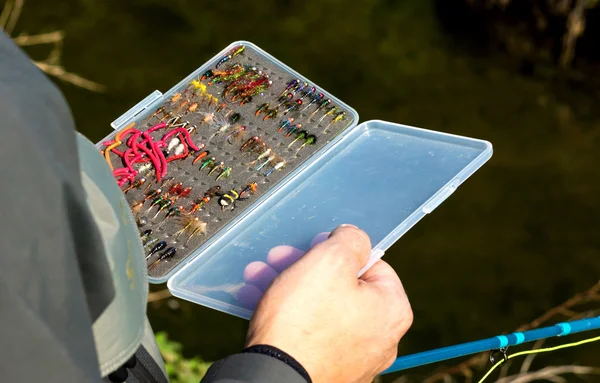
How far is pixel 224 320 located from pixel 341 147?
46.8 inches

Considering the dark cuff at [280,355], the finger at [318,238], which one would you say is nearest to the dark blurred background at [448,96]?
the finger at [318,238]

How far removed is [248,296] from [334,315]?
8.4 inches

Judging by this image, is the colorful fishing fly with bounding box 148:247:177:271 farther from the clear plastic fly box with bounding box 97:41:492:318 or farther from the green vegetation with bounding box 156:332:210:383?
the green vegetation with bounding box 156:332:210:383

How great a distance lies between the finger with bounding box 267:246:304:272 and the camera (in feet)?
3.35

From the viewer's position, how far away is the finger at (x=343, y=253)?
88 centimetres

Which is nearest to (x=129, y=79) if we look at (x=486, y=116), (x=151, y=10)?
(x=151, y=10)

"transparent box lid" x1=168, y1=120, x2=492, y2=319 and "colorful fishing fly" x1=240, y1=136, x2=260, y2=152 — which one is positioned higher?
"colorful fishing fly" x1=240, y1=136, x2=260, y2=152

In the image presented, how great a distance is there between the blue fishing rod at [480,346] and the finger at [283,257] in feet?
0.84

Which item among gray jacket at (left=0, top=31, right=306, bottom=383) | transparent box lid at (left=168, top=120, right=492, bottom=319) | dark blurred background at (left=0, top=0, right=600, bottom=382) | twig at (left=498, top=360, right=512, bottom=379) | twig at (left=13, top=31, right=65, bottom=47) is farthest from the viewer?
twig at (left=13, top=31, right=65, bottom=47)

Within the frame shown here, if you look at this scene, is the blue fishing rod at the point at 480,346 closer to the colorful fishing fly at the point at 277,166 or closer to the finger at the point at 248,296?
the finger at the point at 248,296

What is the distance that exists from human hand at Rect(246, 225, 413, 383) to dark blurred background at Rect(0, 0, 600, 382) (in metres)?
1.43

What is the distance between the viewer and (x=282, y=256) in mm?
1032

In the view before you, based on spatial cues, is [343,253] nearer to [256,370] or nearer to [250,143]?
[256,370]

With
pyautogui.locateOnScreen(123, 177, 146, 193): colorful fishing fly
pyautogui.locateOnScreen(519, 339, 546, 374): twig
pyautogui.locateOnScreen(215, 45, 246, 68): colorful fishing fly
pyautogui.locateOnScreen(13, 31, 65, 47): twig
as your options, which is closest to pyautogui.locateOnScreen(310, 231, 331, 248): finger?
pyautogui.locateOnScreen(123, 177, 146, 193): colorful fishing fly
